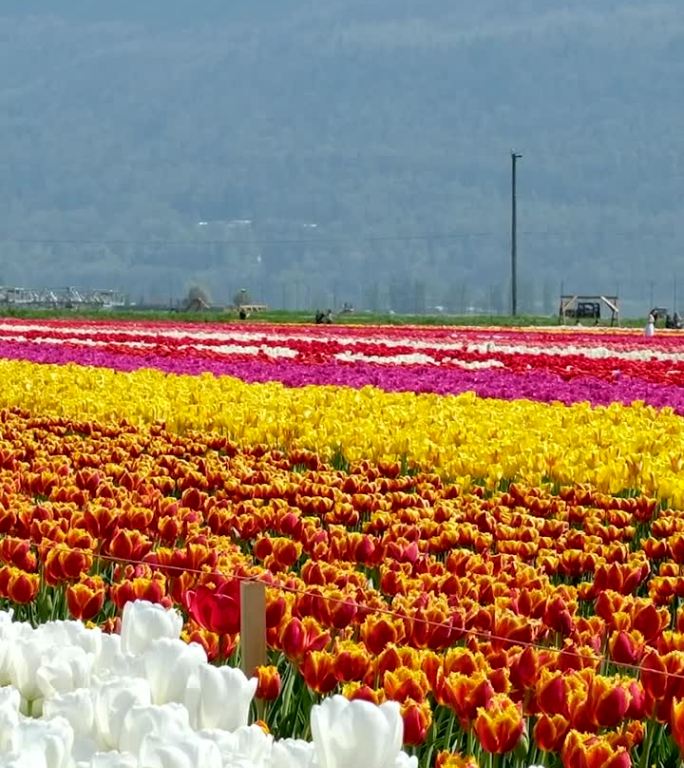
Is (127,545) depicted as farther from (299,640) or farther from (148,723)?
(148,723)

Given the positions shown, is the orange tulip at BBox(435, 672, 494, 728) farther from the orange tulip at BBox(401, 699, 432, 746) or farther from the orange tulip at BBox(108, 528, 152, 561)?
the orange tulip at BBox(108, 528, 152, 561)

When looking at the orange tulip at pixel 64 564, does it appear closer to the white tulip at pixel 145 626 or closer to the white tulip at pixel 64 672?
the white tulip at pixel 145 626

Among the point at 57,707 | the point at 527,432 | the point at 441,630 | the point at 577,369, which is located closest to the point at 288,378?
the point at 577,369

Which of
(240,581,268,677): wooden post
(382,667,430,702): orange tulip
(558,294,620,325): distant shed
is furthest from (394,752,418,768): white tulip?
(558,294,620,325): distant shed

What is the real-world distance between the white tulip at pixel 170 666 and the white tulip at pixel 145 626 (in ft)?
0.88

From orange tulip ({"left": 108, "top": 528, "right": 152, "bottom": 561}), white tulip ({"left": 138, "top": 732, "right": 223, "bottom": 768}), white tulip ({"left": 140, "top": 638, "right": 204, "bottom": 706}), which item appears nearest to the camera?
white tulip ({"left": 138, "top": 732, "right": 223, "bottom": 768})

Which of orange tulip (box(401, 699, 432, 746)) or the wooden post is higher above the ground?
the wooden post

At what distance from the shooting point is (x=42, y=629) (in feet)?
9.72

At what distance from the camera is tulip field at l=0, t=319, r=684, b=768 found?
253 cm

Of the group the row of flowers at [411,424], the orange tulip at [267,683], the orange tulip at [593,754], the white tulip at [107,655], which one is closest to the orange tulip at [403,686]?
the orange tulip at [267,683]

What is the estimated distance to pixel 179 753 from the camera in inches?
81.4

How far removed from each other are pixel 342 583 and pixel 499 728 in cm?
141

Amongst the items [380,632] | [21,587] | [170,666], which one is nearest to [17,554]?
[21,587]

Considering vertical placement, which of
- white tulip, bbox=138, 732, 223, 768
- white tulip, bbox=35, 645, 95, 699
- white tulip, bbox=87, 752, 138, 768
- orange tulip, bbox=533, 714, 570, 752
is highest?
white tulip, bbox=138, 732, 223, 768
